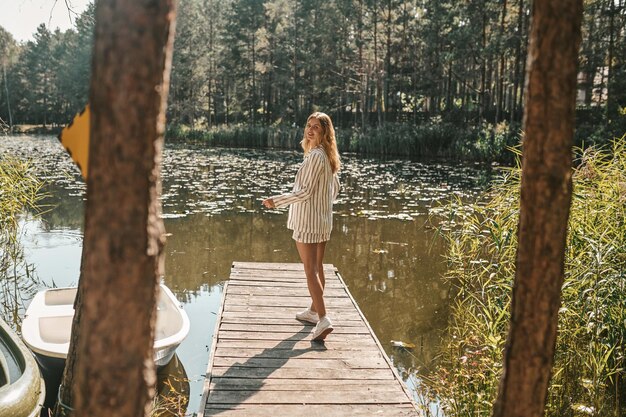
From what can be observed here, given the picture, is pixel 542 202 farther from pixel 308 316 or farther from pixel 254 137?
pixel 254 137

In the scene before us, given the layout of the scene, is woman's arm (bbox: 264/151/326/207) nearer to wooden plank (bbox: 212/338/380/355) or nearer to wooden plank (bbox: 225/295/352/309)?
wooden plank (bbox: 212/338/380/355)

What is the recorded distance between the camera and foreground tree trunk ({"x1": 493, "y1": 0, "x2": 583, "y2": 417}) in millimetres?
1560

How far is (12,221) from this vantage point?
7.04 m

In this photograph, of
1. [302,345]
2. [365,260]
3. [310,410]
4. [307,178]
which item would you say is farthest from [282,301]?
[365,260]

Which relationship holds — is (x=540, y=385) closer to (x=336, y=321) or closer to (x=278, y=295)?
(x=336, y=321)

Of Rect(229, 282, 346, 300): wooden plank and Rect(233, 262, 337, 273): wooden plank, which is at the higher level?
Rect(233, 262, 337, 273): wooden plank

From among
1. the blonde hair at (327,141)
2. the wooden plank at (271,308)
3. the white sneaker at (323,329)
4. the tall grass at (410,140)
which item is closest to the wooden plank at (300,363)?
the white sneaker at (323,329)

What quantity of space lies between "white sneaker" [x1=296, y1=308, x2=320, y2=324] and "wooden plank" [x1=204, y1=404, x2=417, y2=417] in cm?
149

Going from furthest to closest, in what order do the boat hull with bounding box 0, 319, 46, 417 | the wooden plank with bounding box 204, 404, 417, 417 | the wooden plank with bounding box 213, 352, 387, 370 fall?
the wooden plank with bounding box 213, 352, 387, 370 → the wooden plank with bounding box 204, 404, 417, 417 → the boat hull with bounding box 0, 319, 46, 417

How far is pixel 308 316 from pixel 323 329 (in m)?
0.53

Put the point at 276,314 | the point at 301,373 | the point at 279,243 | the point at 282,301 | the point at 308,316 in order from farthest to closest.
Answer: the point at 279,243
the point at 282,301
the point at 276,314
the point at 308,316
the point at 301,373

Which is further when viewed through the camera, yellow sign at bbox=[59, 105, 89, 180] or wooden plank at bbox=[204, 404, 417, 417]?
wooden plank at bbox=[204, 404, 417, 417]

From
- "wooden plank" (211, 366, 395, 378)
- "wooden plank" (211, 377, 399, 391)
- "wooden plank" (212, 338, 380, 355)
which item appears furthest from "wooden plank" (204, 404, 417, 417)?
"wooden plank" (212, 338, 380, 355)

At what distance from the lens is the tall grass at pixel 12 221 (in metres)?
6.84
